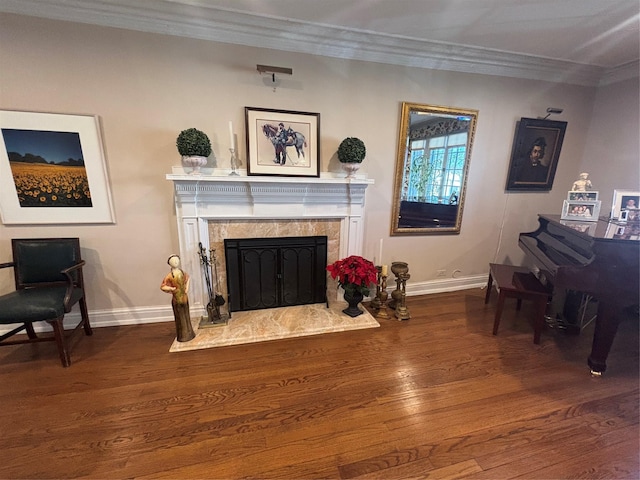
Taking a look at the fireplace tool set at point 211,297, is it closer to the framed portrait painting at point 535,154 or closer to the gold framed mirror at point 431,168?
the gold framed mirror at point 431,168

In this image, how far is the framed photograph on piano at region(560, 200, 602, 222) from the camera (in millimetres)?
2340

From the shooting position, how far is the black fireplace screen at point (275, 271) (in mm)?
2572

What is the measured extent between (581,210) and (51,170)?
15.1ft

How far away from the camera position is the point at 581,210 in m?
2.41

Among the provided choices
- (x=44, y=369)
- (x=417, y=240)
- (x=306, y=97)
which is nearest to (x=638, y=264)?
(x=417, y=240)

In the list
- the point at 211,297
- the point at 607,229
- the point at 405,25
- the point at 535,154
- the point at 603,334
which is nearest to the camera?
the point at 603,334

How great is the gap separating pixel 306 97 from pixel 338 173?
29.4 inches

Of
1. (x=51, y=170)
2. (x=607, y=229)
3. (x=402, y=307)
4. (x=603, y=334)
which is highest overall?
(x=51, y=170)

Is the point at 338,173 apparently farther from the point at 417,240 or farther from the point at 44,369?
the point at 44,369

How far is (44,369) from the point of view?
1889mm

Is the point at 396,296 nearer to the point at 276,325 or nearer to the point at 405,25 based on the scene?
the point at 276,325

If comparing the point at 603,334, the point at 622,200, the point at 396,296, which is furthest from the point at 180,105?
the point at 622,200

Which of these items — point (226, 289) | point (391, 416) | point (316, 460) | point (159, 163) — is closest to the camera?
point (316, 460)

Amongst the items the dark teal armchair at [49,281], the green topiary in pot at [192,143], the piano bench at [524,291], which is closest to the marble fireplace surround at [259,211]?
the green topiary in pot at [192,143]
